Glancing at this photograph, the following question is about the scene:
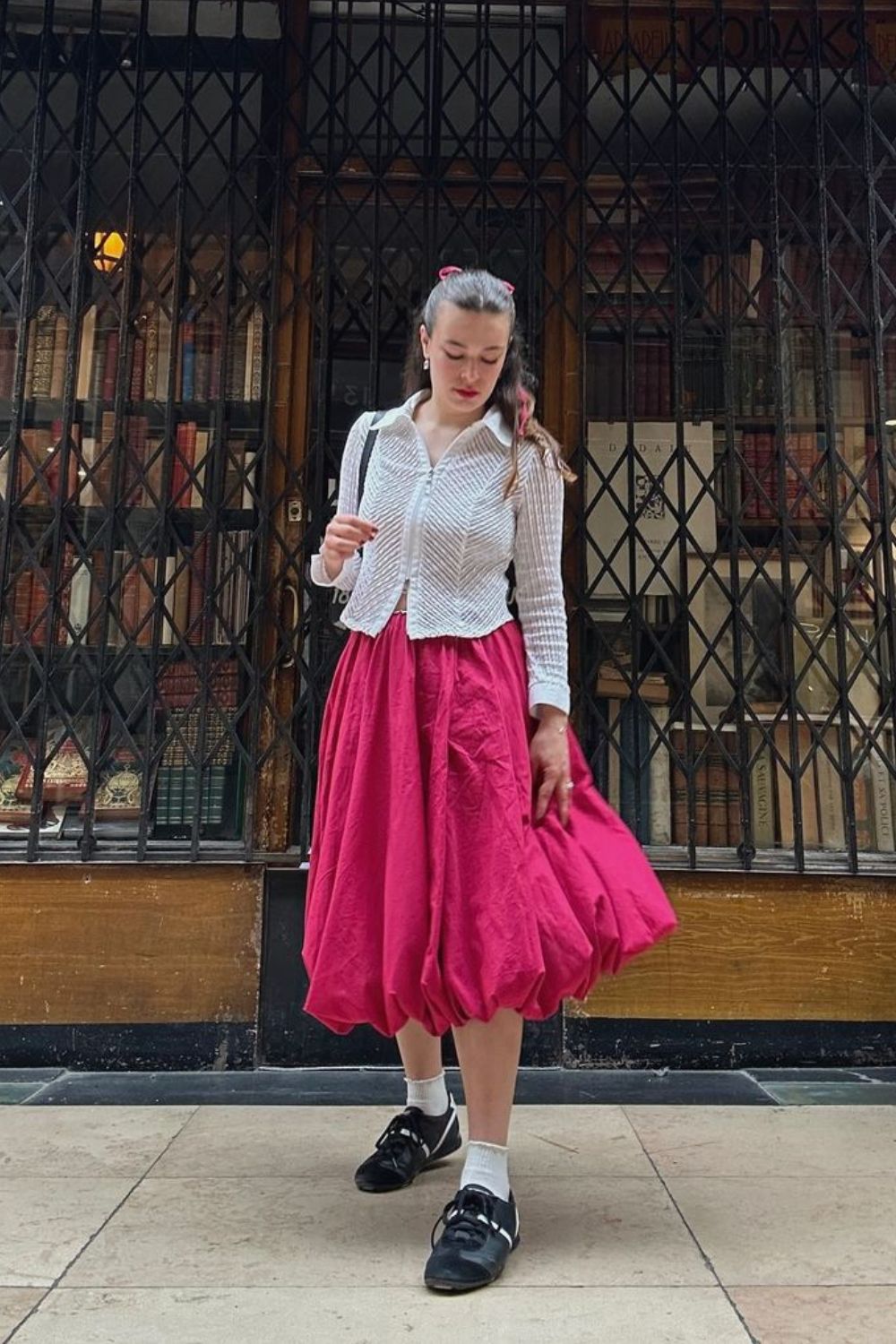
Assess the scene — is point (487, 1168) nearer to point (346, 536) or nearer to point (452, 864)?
point (452, 864)

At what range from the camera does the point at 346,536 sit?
1.93 meters

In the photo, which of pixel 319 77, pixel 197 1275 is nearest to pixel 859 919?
pixel 197 1275

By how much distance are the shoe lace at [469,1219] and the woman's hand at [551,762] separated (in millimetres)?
726

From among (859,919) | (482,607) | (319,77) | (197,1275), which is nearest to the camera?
(197,1275)

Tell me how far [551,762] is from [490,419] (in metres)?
0.74

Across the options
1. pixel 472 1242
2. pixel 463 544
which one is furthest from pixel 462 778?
pixel 472 1242

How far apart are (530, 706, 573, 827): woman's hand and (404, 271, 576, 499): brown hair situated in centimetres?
51

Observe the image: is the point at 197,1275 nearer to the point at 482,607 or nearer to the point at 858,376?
the point at 482,607

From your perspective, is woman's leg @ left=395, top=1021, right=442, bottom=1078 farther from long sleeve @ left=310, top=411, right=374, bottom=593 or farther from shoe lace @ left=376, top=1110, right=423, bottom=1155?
long sleeve @ left=310, top=411, right=374, bottom=593

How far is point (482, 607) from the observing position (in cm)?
201

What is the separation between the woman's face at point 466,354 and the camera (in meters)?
1.91

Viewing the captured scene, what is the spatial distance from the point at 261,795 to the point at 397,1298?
1985 millimetres

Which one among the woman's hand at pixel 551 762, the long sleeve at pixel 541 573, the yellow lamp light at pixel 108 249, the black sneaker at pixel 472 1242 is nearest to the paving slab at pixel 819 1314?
the black sneaker at pixel 472 1242

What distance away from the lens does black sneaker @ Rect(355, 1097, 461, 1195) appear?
2.14 m
